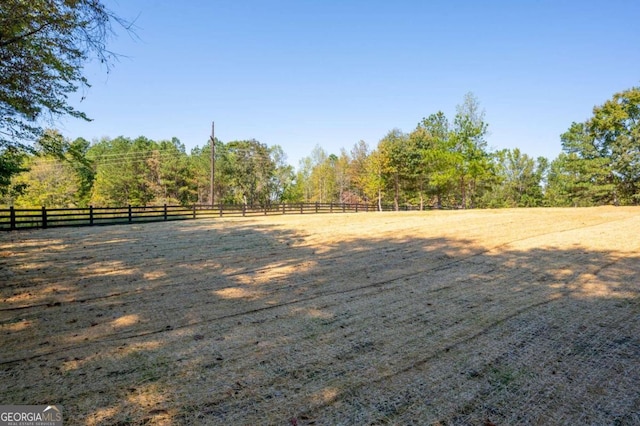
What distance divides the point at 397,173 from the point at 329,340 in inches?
1537

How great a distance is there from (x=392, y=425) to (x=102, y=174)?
66082mm

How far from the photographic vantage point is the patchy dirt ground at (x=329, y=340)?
110 inches

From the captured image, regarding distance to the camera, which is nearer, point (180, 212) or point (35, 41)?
point (35, 41)

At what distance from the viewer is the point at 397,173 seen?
41.3 meters

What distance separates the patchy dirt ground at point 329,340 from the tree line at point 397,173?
23539 millimetres

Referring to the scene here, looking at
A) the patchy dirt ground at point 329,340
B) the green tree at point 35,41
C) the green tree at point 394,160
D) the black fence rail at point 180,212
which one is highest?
the green tree at point 394,160

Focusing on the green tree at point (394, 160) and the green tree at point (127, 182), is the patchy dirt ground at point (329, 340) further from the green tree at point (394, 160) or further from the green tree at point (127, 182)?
the green tree at point (127, 182)

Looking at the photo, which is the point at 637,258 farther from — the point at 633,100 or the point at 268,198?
the point at 268,198

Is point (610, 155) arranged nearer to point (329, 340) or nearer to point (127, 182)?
point (329, 340)

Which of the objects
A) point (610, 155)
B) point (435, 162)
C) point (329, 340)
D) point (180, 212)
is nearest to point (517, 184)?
point (610, 155)

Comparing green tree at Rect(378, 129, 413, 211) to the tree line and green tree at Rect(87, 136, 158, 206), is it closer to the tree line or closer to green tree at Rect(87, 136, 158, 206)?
the tree line

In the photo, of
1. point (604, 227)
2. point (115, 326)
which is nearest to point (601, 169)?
point (604, 227)

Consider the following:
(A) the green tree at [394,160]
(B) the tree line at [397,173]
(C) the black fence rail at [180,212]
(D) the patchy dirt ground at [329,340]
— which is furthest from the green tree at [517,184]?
(D) the patchy dirt ground at [329,340]

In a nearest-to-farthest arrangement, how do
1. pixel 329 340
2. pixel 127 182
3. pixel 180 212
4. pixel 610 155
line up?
1. pixel 329 340
2. pixel 180 212
3. pixel 610 155
4. pixel 127 182
